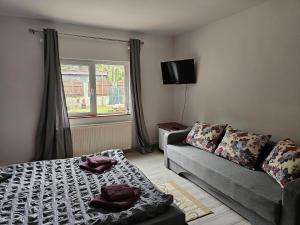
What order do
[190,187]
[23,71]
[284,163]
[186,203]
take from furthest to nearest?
[23,71], [190,187], [186,203], [284,163]

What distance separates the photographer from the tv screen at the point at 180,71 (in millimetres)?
3986

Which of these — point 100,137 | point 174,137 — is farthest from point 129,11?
point 100,137

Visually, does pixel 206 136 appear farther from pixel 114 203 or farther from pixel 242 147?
pixel 114 203

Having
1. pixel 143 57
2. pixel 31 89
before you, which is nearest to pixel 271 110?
pixel 143 57

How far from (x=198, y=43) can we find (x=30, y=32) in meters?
2.91

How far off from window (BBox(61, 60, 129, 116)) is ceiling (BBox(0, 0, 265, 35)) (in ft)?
2.48

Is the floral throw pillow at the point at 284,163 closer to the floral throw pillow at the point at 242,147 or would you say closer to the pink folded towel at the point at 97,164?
the floral throw pillow at the point at 242,147

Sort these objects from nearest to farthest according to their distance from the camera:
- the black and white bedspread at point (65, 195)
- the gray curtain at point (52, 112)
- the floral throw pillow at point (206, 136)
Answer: the black and white bedspread at point (65, 195), the floral throw pillow at point (206, 136), the gray curtain at point (52, 112)

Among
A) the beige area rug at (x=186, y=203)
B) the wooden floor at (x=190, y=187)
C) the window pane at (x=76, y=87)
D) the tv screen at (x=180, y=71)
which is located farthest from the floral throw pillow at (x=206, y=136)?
the window pane at (x=76, y=87)

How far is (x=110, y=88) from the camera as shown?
4.23m

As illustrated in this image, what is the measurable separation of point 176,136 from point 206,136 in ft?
1.90

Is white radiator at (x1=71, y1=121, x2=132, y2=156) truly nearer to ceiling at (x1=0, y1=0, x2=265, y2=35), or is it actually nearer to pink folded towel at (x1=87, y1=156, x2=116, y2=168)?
pink folded towel at (x1=87, y1=156, x2=116, y2=168)

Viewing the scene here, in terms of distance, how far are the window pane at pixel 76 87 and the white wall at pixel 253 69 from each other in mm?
2110

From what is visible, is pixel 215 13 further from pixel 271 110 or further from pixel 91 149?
pixel 91 149
